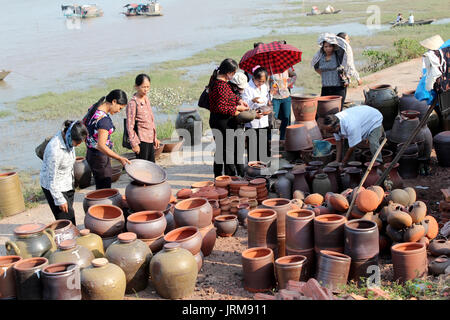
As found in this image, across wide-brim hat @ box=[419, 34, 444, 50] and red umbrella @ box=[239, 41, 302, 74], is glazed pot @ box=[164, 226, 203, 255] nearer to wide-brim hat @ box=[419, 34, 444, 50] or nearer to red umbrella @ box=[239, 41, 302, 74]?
wide-brim hat @ box=[419, 34, 444, 50]

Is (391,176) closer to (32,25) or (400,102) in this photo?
(400,102)

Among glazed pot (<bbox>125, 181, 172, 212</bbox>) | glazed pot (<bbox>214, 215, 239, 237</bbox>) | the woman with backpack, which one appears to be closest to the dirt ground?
glazed pot (<bbox>214, 215, 239, 237</bbox>)

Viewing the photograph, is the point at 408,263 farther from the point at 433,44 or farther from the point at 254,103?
Answer: the point at 254,103

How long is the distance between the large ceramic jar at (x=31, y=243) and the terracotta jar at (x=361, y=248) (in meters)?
2.62

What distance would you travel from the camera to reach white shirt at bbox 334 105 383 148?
20.5 feet

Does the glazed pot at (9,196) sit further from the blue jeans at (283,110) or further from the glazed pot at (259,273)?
the glazed pot at (259,273)

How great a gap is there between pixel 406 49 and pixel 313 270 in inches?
518

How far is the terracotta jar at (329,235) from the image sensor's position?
4.58 metres

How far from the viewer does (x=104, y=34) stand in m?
35.9

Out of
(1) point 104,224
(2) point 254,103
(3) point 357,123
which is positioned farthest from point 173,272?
(2) point 254,103

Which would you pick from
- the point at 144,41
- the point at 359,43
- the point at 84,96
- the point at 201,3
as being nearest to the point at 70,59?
the point at 144,41

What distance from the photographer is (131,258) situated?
4.58 meters

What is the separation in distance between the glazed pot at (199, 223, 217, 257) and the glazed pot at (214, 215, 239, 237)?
1.19ft

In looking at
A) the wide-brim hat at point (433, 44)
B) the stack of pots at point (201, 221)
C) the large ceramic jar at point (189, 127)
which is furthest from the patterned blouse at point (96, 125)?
the large ceramic jar at point (189, 127)
